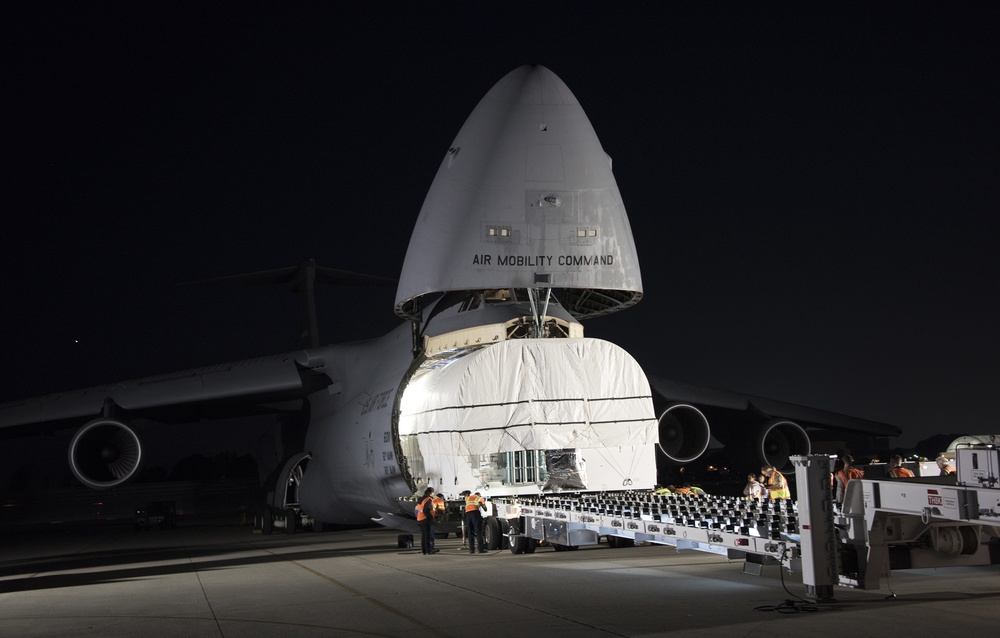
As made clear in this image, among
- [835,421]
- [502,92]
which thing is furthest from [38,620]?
[835,421]

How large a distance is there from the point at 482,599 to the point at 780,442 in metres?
14.9

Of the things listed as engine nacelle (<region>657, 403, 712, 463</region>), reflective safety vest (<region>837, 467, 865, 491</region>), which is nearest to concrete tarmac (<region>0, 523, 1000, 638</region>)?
reflective safety vest (<region>837, 467, 865, 491</region>)

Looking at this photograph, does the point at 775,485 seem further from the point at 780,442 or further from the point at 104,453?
the point at 104,453

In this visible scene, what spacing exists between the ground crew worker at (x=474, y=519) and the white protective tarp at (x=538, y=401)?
62 centimetres

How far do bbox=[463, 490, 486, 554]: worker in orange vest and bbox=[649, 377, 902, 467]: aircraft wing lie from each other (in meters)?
6.13

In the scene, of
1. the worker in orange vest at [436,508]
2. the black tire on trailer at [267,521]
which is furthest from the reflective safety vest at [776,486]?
the black tire on trailer at [267,521]

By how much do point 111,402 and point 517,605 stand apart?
15030 millimetres

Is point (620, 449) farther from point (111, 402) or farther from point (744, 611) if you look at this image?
point (111, 402)

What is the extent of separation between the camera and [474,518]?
49.9 feet

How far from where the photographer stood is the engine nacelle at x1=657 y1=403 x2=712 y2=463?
2069 centimetres

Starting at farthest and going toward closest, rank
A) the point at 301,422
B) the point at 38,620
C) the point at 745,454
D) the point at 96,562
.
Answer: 1. the point at 301,422
2. the point at 745,454
3. the point at 96,562
4. the point at 38,620

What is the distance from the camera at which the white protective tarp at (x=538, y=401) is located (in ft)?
47.8

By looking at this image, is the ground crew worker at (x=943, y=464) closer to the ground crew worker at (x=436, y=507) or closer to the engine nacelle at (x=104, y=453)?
the ground crew worker at (x=436, y=507)

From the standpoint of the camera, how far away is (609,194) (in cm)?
1560
